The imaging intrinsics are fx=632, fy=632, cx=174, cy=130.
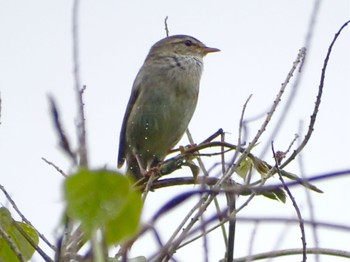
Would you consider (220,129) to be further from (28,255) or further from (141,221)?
(141,221)

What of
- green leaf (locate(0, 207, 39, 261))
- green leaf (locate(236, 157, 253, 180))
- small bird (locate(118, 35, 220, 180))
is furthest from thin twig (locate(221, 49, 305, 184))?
small bird (locate(118, 35, 220, 180))

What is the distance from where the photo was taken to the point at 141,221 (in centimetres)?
64

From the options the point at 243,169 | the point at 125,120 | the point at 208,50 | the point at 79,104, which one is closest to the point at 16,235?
the point at 79,104

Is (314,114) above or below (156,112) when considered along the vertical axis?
below

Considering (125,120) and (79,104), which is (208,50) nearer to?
(125,120)

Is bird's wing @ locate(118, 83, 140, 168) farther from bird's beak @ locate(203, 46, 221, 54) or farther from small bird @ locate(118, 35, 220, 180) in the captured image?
bird's beak @ locate(203, 46, 221, 54)

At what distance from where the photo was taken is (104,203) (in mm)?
610

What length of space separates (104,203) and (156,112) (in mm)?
6241

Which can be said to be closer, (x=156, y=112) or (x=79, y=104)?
(x=79, y=104)

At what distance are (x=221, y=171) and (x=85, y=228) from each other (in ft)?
5.59

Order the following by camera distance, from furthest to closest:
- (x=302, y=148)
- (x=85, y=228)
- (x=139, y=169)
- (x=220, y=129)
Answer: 1. (x=139, y=169)
2. (x=220, y=129)
3. (x=302, y=148)
4. (x=85, y=228)

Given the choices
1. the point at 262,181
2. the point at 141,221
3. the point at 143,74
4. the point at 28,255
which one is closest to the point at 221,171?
the point at 262,181

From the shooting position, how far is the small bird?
6.76 metres

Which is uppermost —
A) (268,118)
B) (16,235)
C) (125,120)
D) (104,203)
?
(125,120)
